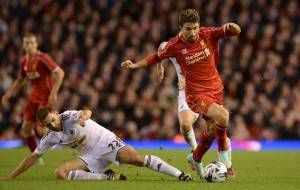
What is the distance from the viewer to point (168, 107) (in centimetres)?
1964

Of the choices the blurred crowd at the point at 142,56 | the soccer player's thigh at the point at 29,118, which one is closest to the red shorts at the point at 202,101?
the soccer player's thigh at the point at 29,118

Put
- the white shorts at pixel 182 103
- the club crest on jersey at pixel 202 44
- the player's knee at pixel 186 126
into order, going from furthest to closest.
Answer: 1. the white shorts at pixel 182 103
2. the player's knee at pixel 186 126
3. the club crest on jersey at pixel 202 44

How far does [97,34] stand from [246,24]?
4164 mm

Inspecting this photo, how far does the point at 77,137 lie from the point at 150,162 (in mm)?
1083

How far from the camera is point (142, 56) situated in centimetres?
2048

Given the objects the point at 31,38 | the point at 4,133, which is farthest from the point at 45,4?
the point at 31,38

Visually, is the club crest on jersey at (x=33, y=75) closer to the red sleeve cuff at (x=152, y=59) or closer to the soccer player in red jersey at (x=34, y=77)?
the soccer player in red jersey at (x=34, y=77)

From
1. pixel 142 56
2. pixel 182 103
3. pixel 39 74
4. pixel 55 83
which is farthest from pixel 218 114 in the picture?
pixel 142 56

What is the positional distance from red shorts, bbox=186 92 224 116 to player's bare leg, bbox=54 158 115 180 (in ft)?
4.77

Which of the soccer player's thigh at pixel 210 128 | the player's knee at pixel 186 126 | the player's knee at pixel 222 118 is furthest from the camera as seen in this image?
the player's knee at pixel 186 126

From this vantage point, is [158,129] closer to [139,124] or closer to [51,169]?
[139,124]

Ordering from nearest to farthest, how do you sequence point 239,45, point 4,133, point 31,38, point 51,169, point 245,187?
point 245,187, point 51,169, point 31,38, point 4,133, point 239,45

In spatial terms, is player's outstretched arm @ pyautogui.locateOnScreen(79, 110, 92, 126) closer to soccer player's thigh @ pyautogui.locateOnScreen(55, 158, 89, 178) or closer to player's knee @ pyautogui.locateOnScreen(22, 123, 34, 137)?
soccer player's thigh @ pyautogui.locateOnScreen(55, 158, 89, 178)

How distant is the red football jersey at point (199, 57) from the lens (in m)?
10.4
